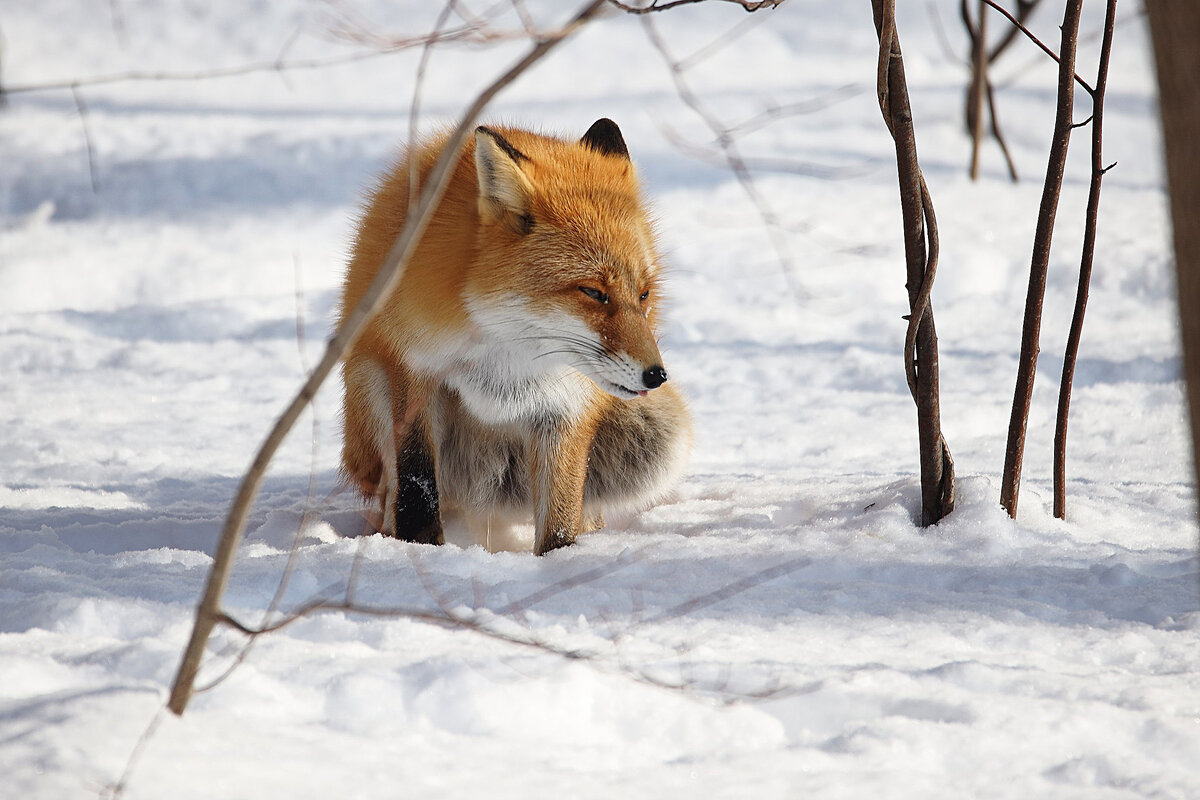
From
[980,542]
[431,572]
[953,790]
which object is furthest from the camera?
[980,542]

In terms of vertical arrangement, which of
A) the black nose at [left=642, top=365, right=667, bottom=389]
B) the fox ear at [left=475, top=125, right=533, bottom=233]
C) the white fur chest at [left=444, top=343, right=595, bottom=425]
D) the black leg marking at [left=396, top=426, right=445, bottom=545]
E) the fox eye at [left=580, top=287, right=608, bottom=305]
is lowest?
the black leg marking at [left=396, top=426, right=445, bottom=545]

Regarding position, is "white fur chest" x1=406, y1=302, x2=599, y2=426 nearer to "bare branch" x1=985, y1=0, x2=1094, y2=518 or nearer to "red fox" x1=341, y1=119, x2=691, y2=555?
"red fox" x1=341, y1=119, x2=691, y2=555

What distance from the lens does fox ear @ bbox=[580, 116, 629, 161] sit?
10.5 feet

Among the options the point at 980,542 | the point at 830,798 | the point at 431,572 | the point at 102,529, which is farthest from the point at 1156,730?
the point at 102,529

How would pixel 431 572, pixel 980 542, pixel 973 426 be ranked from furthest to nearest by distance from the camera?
pixel 973 426
pixel 980 542
pixel 431 572

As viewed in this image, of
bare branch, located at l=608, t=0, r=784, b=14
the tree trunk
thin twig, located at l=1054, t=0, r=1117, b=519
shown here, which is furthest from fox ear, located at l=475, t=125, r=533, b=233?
the tree trunk

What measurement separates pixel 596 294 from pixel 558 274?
0.12 metres

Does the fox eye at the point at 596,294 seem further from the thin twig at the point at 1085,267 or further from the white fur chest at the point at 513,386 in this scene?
the thin twig at the point at 1085,267

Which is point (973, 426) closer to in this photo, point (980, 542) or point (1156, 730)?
point (980, 542)

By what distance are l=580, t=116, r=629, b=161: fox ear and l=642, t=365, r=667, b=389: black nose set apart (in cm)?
92

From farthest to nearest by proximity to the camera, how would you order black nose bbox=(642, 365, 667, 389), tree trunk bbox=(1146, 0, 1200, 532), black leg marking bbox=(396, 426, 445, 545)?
black leg marking bbox=(396, 426, 445, 545)
black nose bbox=(642, 365, 667, 389)
tree trunk bbox=(1146, 0, 1200, 532)

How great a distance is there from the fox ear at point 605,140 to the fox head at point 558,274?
0.39 m

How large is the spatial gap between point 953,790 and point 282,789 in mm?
1025

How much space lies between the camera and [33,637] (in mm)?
1891
